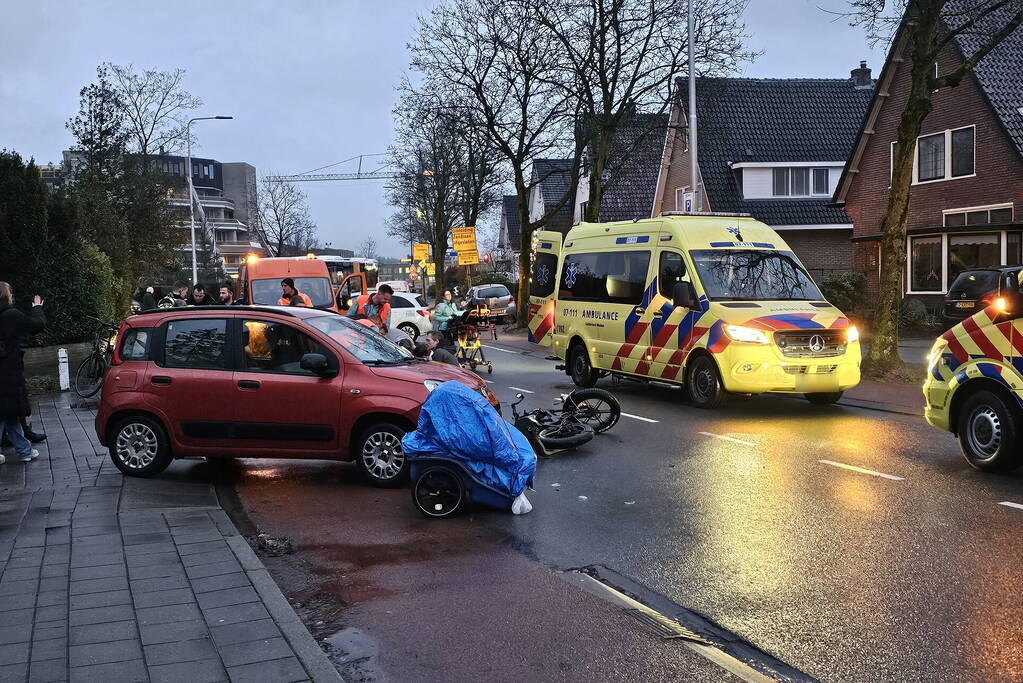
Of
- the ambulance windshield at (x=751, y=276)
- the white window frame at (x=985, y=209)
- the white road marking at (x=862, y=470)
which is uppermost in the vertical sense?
the white window frame at (x=985, y=209)

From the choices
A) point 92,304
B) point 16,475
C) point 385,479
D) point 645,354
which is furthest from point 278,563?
point 92,304

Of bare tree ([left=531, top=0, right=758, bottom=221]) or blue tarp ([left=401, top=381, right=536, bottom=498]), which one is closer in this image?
blue tarp ([left=401, top=381, right=536, bottom=498])

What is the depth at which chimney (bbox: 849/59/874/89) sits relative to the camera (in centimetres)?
4429

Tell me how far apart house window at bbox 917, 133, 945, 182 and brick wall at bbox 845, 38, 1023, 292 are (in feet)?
0.79

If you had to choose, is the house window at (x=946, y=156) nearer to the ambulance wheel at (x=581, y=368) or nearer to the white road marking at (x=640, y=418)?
the ambulance wheel at (x=581, y=368)

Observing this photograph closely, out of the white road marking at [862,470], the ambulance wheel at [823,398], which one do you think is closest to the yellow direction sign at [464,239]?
the ambulance wheel at [823,398]

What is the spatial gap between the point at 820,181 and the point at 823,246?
2903 mm

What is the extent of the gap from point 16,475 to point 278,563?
430 centimetres

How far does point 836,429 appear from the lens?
38.4 feet

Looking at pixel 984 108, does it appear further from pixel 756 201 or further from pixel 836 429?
pixel 836 429

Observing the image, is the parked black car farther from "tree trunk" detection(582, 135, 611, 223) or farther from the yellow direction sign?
the yellow direction sign

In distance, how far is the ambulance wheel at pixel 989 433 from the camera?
8344 mm

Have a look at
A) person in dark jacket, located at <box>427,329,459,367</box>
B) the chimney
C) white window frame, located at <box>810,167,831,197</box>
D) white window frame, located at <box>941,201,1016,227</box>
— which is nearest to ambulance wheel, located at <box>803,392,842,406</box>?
person in dark jacket, located at <box>427,329,459,367</box>

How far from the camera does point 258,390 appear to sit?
886 cm
